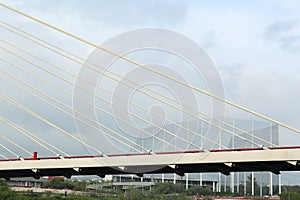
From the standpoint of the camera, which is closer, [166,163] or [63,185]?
[166,163]

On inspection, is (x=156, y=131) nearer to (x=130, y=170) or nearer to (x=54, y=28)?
(x=130, y=170)

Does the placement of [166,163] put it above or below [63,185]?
above

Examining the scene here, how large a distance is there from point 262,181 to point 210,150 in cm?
5948

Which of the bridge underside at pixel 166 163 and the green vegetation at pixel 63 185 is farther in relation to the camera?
the green vegetation at pixel 63 185

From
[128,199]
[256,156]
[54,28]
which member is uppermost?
[54,28]

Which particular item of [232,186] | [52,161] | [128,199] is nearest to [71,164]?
[52,161]

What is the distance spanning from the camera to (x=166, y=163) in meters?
22.6

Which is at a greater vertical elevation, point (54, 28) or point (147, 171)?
point (54, 28)

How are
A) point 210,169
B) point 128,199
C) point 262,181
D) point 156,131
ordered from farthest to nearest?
1. point 262,181
2. point 128,199
3. point 156,131
4. point 210,169

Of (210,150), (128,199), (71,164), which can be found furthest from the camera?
(128,199)

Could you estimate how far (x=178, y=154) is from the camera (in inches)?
887

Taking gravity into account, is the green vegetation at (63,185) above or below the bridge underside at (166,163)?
below

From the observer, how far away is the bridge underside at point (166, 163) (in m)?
20.4

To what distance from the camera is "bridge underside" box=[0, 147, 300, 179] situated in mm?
20391
